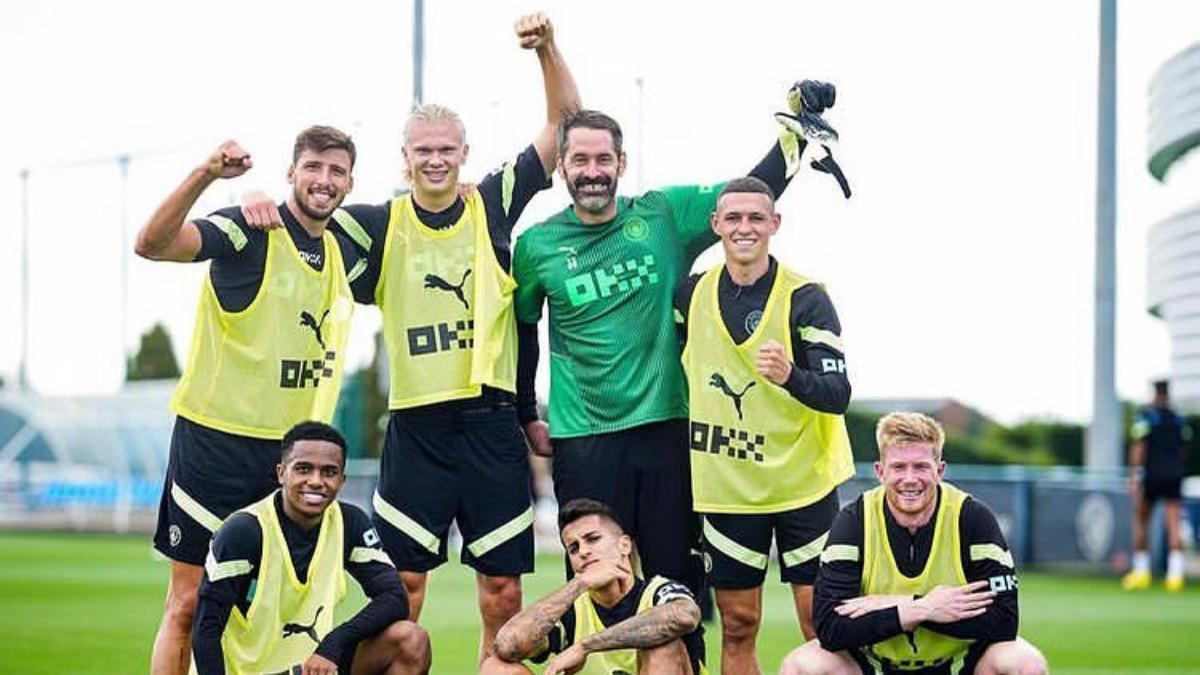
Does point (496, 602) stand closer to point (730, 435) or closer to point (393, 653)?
point (393, 653)

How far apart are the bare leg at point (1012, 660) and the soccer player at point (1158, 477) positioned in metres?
9.61

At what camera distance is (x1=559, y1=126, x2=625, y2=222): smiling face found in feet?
21.8

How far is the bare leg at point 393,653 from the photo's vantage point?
254 inches

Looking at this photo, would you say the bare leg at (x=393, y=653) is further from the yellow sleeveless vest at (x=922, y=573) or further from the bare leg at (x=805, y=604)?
the yellow sleeveless vest at (x=922, y=573)

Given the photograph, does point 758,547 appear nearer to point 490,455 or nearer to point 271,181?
point 490,455

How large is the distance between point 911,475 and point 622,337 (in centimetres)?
119

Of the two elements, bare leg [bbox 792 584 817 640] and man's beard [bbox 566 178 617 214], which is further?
bare leg [bbox 792 584 817 640]

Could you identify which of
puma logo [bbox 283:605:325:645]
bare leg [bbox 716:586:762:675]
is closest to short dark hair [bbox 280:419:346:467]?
puma logo [bbox 283:605:325:645]

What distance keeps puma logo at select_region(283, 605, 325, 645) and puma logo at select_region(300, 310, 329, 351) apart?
0.98m

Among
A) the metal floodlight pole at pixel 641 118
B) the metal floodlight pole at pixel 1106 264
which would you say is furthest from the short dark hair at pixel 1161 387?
the metal floodlight pole at pixel 641 118

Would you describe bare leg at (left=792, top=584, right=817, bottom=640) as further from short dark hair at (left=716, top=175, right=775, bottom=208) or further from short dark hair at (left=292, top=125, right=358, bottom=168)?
short dark hair at (left=292, top=125, right=358, bottom=168)

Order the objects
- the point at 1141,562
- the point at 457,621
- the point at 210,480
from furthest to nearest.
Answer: the point at 1141,562 < the point at 457,621 < the point at 210,480

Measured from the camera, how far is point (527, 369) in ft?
23.2

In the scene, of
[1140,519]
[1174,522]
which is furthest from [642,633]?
[1140,519]
